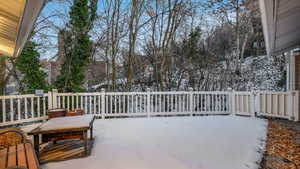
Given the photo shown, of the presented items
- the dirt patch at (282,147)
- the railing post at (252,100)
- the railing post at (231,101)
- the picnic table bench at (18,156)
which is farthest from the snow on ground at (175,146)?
the railing post at (231,101)

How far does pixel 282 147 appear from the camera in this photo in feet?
11.4

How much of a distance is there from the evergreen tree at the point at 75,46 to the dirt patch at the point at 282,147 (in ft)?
21.0

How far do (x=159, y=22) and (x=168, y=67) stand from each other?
2.05 m

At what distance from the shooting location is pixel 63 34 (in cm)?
718

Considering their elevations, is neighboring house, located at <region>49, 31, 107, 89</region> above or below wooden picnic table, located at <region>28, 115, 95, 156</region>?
above

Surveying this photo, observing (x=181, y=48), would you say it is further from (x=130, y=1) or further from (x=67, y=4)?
(x=67, y=4)

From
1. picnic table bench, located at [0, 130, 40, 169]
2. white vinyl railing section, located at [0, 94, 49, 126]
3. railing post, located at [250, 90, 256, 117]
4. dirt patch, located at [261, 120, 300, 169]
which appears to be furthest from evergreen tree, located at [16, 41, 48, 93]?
railing post, located at [250, 90, 256, 117]

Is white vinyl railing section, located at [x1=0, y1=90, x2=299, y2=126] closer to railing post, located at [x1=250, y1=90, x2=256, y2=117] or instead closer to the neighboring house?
railing post, located at [x1=250, y1=90, x2=256, y2=117]

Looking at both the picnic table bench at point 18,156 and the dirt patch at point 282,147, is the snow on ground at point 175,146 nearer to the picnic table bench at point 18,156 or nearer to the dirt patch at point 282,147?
the dirt patch at point 282,147

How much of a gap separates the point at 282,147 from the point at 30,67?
7.70m

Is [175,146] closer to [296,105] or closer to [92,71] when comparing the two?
[296,105]

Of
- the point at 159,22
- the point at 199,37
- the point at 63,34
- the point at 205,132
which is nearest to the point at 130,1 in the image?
the point at 159,22

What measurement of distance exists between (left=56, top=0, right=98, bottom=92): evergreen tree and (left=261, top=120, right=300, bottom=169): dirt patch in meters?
6.40

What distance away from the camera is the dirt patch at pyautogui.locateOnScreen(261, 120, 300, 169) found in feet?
9.06
